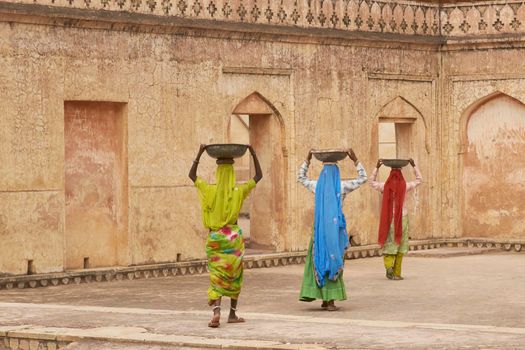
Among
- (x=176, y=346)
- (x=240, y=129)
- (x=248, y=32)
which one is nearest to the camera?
(x=176, y=346)

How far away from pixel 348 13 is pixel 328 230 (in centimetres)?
737

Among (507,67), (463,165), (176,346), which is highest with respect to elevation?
(507,67)

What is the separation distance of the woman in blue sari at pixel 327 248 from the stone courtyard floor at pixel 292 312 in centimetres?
20

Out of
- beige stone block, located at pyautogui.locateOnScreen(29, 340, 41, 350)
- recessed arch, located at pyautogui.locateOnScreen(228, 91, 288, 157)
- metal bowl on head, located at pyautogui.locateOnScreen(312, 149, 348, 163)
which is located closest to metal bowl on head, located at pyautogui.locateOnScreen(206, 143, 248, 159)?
metal bowl on head, located at pyautogui.locateOnScreen(312, 149, 348, 163)

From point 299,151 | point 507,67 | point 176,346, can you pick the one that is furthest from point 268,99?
point 176,346

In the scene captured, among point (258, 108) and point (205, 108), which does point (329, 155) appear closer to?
point (205, 108)

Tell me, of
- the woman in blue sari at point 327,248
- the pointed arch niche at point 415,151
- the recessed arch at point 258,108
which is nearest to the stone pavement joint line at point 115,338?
the woman in blue sari at point 327,248

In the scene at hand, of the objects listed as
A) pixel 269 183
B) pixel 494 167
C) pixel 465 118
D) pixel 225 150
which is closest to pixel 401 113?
pixel 465 118

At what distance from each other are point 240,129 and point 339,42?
8.84 metres

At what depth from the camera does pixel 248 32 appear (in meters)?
17.6

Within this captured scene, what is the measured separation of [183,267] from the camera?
1667 centimetres

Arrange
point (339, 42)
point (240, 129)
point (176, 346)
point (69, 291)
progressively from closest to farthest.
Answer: point (176, 346) → point (69, 291) → point (339, 42) → point (240, 129)

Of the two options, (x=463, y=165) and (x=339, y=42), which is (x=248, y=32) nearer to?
(x=339, y=42)

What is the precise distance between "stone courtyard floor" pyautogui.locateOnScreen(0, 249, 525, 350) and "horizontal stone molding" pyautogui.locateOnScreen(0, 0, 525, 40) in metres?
3.25
